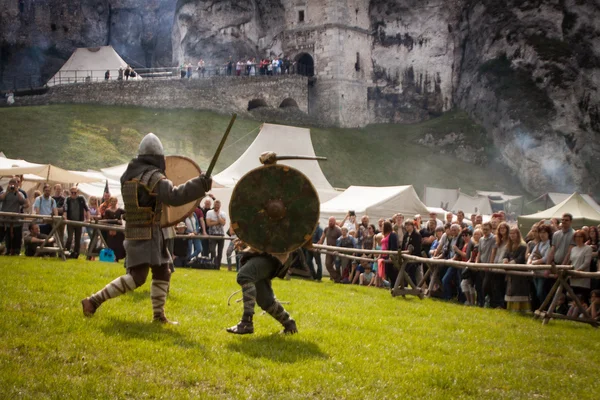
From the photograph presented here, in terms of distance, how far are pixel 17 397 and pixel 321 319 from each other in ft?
12.9

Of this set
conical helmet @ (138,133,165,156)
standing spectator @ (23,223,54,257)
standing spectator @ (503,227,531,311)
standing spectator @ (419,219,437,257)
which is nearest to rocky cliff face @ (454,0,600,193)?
standing spectator @ (419,219,437,257)

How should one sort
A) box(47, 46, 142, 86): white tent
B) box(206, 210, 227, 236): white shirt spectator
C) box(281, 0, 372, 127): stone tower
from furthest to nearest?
box(281, 0, 372, 127): stone tower
box(47, 46, 142, 86): white tent
box(206, 210, 227, 236): white shirt spectator

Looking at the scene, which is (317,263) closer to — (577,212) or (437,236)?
(437,236)

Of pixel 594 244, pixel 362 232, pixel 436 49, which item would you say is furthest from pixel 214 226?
pixel 436 49

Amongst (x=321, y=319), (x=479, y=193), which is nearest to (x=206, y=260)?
(x=321, y=319)

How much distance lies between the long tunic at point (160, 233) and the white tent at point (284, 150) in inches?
592

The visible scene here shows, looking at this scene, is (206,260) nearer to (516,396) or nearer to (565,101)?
(516,396)

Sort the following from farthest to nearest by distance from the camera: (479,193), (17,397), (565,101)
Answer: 1. (565,101)
2. (479,193)
3. (17,397)

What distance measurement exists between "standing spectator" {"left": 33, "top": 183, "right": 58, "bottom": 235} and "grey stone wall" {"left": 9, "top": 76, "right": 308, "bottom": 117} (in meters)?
25.2

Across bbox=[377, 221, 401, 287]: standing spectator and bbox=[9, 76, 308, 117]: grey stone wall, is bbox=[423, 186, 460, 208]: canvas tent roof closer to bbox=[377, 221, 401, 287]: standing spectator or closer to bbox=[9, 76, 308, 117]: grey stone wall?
bbox=[9, 76, 308, 117]: grey stone wall

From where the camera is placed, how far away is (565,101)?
42.0m

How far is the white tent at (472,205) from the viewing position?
32.3 meters

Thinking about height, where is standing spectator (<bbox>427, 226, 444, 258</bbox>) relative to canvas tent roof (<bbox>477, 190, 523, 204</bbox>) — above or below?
below

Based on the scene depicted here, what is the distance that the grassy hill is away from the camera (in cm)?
3011
